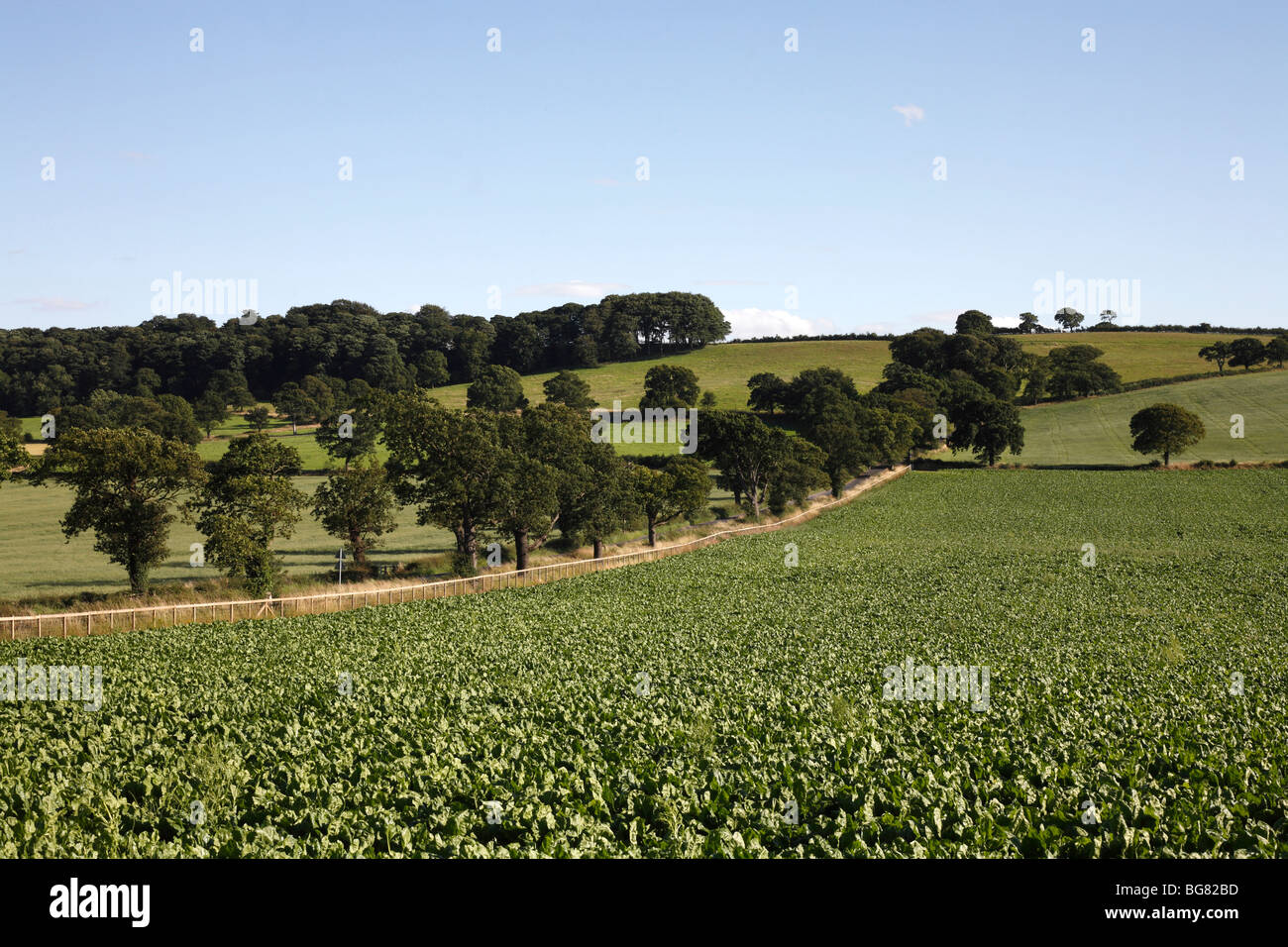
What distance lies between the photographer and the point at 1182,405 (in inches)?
4616

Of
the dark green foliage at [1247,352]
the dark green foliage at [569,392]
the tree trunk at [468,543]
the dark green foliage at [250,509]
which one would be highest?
the dark green foliage at [1247,352]

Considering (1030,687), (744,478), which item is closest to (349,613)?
(1030,687)

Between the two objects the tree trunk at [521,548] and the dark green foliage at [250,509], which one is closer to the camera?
the dark green foliage at [250,509]

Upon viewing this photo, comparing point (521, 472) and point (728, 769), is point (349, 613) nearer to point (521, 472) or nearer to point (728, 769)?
point (521, 472)

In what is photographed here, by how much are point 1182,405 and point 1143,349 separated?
49.6 m

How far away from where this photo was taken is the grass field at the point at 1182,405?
98.4 m

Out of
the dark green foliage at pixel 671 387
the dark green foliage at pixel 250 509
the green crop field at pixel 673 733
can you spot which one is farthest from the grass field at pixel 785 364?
the green crop field at pixel 673 733

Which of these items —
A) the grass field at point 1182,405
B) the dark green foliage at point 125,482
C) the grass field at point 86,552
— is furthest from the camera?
the grass field at point 1182,405

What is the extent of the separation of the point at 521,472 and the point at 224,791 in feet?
120

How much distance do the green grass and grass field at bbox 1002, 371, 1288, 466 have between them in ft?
35.4
